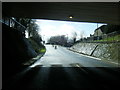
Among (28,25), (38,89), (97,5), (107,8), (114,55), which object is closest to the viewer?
(38,89)

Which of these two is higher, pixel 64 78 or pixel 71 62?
pixel 64 78

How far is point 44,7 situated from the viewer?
13.9 m

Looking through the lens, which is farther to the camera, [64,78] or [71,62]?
[71,62]

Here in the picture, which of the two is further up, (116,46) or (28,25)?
(28,25)

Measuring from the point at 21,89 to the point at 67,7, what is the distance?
7914mm

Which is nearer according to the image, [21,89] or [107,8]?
[21,89]

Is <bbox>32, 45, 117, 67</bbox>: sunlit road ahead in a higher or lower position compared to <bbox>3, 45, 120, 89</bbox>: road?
lower

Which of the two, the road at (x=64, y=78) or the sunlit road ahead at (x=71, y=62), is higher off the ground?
the road at (x=64, y=78)

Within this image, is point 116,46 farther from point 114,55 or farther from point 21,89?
point 21,89

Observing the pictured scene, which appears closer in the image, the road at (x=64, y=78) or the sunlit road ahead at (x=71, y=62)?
the road at (x=64, y=78)

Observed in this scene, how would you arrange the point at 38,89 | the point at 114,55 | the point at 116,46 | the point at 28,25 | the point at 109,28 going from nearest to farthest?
the point at 38,89, the point at 114,55, the point at 116,46, the point at 28,25, the point at 109,28

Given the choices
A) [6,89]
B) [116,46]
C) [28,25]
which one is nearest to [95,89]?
[6,89]

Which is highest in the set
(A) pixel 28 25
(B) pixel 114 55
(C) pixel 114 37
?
(A) pixel 28 25

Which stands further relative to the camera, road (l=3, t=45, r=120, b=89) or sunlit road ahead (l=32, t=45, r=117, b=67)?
sunlit road ahead (l=32, t=45, r=117, b=67)
